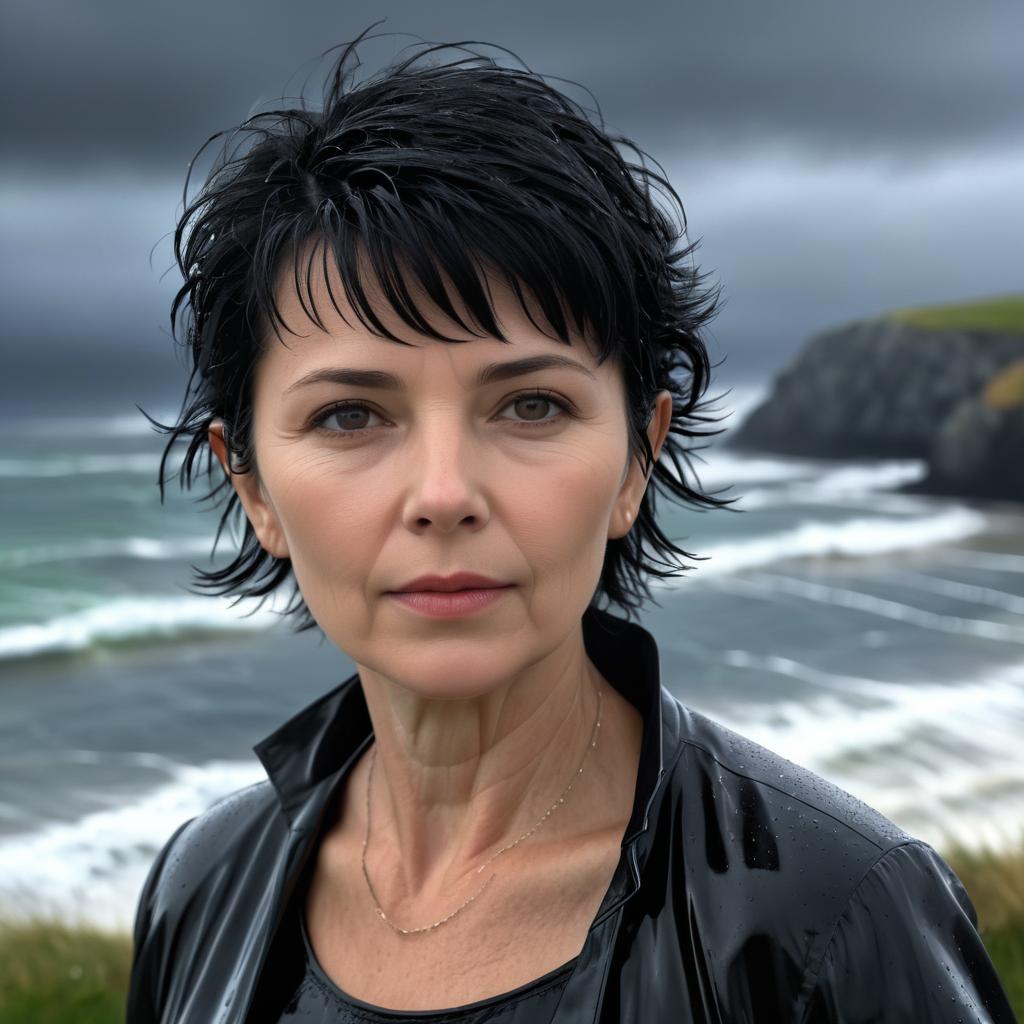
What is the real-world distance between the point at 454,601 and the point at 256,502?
2.19 feet

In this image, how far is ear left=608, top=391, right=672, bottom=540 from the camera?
88.4 inches

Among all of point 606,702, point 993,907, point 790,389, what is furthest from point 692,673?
point 790,389

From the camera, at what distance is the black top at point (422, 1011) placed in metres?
1.98

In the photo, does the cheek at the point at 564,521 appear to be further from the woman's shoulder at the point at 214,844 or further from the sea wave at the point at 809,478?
the sea wave at the point at 809,478

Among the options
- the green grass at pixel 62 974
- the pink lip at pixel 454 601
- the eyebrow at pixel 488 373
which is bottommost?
A: the green grass at pixel 62 974

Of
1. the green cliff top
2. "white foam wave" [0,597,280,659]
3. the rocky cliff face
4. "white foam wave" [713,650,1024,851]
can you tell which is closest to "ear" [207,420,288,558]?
"white foam wave" [713,650,1024,851]

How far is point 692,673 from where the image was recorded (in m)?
13.0

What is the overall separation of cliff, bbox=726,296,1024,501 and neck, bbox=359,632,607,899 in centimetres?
Result: 2250

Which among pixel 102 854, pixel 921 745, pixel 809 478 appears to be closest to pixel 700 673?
pixel 921 745

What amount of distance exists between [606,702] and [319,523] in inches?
29.1

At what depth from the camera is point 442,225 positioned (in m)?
1.96

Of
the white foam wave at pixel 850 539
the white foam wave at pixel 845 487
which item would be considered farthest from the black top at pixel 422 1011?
the white foam wave at pixel 845 487

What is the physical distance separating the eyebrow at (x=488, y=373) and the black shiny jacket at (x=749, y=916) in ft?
2.00

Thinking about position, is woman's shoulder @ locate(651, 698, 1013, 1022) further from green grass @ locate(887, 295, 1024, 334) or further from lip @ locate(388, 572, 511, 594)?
green grass @ locate(887, 295, 1024, 334)
